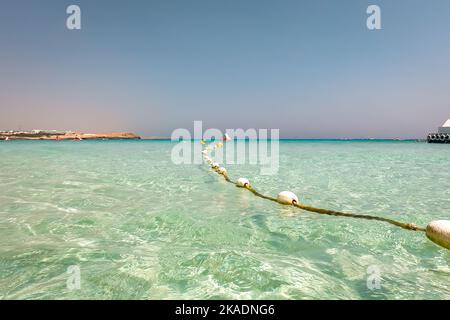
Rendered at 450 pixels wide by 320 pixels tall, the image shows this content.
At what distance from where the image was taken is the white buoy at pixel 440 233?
4285 mm

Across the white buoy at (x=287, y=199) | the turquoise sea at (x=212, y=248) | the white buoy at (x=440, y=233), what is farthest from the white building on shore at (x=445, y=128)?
the white buoy at (x=440, y=233)

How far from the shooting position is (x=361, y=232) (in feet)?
17.1

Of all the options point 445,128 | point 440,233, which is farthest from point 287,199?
point 445,128

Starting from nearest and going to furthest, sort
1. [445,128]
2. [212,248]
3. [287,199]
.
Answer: [212,248]
[287,199]
[445,128]

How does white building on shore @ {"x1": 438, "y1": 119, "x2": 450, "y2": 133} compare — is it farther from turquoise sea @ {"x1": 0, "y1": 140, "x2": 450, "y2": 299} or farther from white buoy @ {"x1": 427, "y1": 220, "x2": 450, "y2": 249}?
white buoy @ {"x1": 427, "y1": 220, "x2": 450, "y2": 249}

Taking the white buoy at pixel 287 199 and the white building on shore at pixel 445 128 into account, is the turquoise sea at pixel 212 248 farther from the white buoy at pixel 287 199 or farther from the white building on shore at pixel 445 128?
the white building on shore at pixel 445 128

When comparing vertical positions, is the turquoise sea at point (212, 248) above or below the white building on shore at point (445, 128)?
below

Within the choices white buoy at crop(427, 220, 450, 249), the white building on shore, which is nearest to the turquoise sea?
white buoy at crop(427, 220, 450, 249)

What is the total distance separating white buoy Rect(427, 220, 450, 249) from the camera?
14.1ft

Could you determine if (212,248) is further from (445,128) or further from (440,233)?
(445,128)

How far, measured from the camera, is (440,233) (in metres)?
4.38
